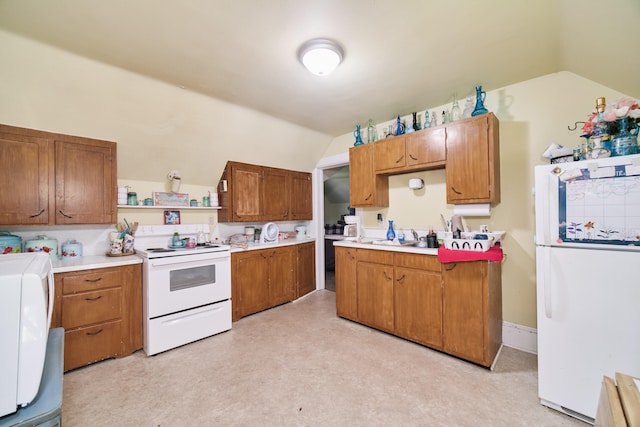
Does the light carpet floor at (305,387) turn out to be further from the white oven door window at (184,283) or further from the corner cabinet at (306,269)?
the corner cabinet at (306,269)

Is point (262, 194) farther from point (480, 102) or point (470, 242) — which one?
point (480, 102)

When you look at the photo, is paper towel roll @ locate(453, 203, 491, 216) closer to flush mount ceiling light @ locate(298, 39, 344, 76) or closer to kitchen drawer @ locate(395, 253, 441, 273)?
kitchen drawer @ locate(395, 253, 441, 273)

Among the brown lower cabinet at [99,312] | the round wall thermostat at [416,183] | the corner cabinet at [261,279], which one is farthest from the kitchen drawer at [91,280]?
the round wall thermostat at [416,183]

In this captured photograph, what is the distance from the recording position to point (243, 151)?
3.48 m

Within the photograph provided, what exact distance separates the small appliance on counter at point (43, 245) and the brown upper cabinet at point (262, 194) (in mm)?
1642

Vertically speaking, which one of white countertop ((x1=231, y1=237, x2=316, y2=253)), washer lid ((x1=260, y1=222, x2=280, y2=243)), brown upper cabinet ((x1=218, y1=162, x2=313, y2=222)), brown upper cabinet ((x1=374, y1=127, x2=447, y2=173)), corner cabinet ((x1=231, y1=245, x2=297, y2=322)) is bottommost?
corner cabinet ((x1=231, y1=245, x2=297, y2=322))

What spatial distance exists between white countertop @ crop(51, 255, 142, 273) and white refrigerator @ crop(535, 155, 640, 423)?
3374 mm

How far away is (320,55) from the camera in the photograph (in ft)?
6.18

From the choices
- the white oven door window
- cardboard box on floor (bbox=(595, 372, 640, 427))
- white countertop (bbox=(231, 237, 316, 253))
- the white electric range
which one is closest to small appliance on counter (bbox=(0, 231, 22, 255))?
the white electric range

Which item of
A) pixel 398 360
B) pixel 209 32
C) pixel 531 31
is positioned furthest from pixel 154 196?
pixel 531 31

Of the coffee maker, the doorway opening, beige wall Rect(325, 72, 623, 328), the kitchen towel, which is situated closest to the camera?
the kitchen towel

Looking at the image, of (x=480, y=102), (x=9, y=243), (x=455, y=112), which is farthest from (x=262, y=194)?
(x=480, y=102)

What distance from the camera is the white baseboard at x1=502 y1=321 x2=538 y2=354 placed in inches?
94.2

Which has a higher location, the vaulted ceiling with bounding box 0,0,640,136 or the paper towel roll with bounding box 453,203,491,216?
the vaulted ceiling with bounding box 0,0,640,136
